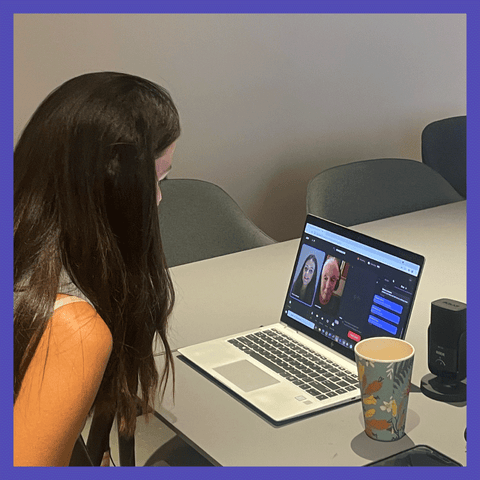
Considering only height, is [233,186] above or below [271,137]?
below

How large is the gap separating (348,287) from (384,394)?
29 cm

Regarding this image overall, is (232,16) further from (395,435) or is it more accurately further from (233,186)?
(395,435)

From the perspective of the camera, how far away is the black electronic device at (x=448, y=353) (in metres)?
1.27

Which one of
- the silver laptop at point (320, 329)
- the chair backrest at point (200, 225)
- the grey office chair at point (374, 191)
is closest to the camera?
the silver laptop at point (320, 329)

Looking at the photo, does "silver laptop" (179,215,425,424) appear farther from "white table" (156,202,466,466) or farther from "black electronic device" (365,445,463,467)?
"black electronic device" (365,445,463,467)

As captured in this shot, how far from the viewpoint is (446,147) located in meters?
3.36

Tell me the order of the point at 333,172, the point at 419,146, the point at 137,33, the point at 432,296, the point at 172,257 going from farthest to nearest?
the point at 419,146, the point at 137,33, the point at 333,172, the point at 172,257, the point at 432,296

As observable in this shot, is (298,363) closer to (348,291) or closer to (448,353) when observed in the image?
(348,291)

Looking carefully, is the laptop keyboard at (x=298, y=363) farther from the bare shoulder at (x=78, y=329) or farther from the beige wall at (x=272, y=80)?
the beige wall at (x=272, y=80)

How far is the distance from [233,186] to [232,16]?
0.78 m

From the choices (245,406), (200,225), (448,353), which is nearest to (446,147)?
(200,225)

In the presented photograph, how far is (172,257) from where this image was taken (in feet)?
7.59

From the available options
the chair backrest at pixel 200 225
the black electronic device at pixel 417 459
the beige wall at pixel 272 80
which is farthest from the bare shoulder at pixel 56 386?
the beige wall at pixel 272 80

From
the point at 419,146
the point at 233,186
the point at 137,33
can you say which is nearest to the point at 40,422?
the point at 137,33
